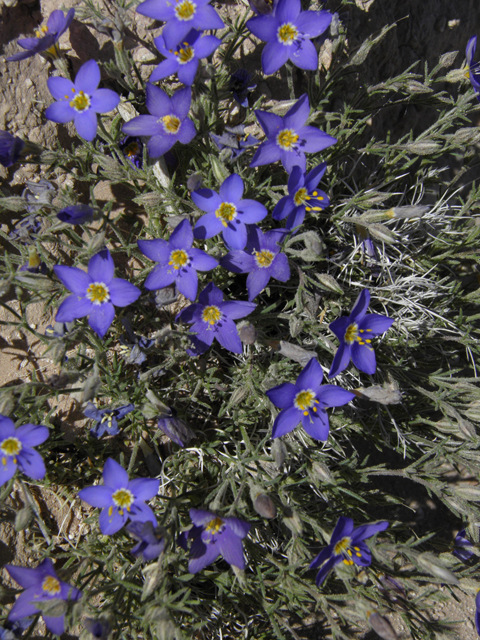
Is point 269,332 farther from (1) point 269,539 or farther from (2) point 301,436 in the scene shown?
(1) point 269,539

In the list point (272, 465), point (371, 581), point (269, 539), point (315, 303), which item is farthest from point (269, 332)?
point (371, 581)

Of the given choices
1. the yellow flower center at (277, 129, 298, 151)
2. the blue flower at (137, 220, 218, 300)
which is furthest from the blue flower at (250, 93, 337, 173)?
the blue flower at (137, 220, 218, 300)

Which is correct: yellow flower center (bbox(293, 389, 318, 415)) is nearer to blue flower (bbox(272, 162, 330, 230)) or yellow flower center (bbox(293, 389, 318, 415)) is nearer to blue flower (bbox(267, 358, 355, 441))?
blue flower (bbox(267, 358, 355, 441))

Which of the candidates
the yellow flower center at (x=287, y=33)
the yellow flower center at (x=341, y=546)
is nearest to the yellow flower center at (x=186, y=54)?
the yellow flower center at (x=287, y=33)

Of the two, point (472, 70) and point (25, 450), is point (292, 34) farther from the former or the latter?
point (25, 450)

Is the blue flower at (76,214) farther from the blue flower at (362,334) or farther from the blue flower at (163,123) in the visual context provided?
the blue flower at (362,334)

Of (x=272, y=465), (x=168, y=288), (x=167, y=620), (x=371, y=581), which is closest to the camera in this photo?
(x=167, y=620)
